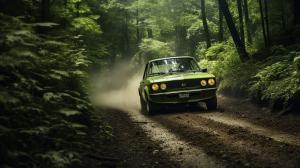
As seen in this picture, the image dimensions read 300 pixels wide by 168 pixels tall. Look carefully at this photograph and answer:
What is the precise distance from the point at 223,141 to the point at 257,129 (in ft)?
4.50

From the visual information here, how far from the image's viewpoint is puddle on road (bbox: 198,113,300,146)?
6.77 m

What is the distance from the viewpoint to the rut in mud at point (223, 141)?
18.1 feet

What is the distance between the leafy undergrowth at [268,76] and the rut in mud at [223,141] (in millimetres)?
1132

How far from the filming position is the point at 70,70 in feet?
25.3

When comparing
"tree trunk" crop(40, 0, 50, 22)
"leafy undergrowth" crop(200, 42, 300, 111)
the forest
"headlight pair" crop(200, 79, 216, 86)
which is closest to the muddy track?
the forest

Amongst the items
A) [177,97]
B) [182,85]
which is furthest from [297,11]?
[177,97]

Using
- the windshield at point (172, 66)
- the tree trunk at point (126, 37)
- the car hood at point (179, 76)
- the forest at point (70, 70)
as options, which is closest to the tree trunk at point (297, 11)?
the forest at point (70, 70)

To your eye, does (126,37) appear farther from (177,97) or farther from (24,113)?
(24,113)

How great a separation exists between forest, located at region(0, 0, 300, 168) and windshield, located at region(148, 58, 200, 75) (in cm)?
199

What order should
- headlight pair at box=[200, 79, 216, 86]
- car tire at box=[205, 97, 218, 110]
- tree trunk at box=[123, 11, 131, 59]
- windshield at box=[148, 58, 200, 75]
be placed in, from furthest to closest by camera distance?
tree trunk at box=[123, 11, 131, 59] → windshield at box=[148, 58, 200, 75] → car tire at box=[205, 97, 218, 110] → headlight pair at box=[200, 79, 216, 86]

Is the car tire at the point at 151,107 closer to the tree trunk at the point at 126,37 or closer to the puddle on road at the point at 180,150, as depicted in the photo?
the puddle on road at the point at 180,150

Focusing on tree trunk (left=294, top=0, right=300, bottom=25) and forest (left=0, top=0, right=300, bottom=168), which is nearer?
forest (left=0, top=0, right=300, bottom=168)

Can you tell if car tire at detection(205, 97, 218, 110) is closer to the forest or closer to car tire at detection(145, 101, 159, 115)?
the forest

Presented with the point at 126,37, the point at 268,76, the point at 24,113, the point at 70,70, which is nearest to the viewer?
the point at 24,113
